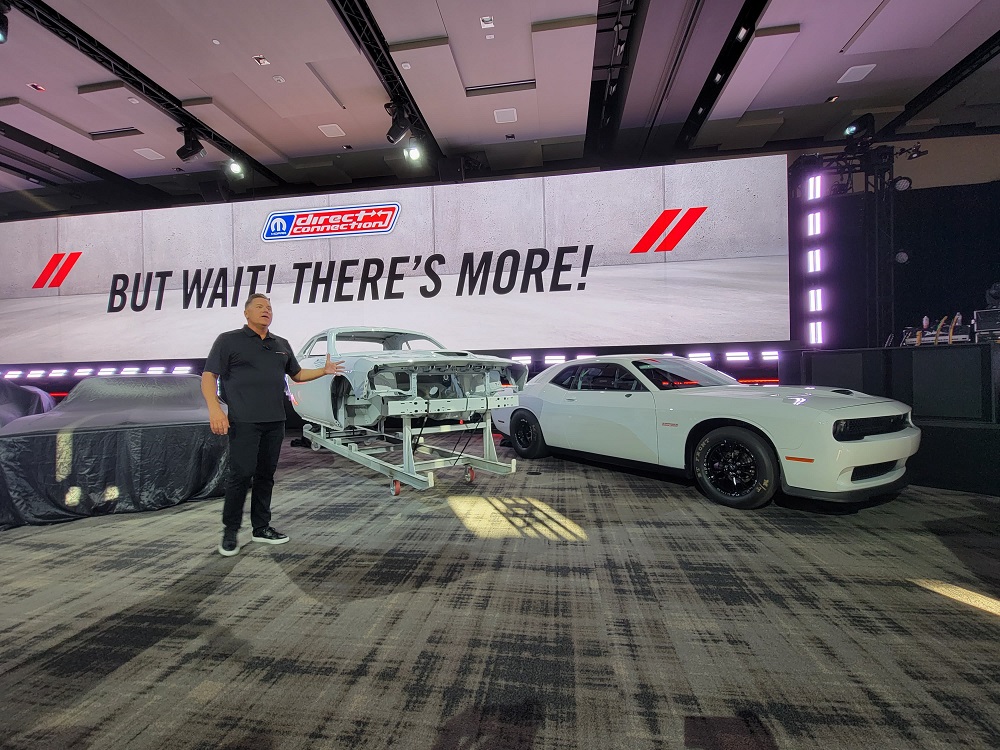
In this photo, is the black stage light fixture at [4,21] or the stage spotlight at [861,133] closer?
the black stage light fixture at [4,21]

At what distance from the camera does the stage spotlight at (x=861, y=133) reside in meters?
7.53

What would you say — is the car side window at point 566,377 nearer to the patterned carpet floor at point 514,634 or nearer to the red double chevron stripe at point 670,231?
the patterned carpet floor at point 514,634

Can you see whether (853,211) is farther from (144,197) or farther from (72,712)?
(144,197)

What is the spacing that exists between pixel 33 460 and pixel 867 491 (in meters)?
6.05

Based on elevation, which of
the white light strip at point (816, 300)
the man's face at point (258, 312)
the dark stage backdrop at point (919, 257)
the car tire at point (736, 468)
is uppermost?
the dark stage backdrop at point (919, 257)

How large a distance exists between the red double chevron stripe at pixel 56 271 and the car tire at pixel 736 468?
11245mm

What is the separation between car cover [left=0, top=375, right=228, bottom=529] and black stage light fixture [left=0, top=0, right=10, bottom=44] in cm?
449

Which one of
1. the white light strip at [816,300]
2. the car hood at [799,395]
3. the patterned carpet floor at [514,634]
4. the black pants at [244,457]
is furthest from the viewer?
the white light strip at [816,300]

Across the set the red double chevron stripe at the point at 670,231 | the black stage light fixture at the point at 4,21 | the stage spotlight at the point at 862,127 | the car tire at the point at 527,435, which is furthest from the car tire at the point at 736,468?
the black stage light fixture at the point at 4,21

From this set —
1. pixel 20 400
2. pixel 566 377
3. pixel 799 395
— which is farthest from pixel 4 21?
pixel 799 395

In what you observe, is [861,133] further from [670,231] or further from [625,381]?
[625,381]

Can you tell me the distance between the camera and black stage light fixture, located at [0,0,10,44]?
504 cm

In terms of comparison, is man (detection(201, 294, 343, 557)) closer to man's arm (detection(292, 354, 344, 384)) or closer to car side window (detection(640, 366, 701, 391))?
man's arm (detection(292, 354, 344, 384))

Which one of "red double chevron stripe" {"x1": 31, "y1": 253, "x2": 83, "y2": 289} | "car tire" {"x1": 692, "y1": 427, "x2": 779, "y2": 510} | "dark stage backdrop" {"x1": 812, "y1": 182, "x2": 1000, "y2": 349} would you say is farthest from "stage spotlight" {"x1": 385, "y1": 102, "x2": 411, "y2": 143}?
"dark stage backdrop" {"x1": 812, "y1": 182, "x2": 1000, "y2": 349}
